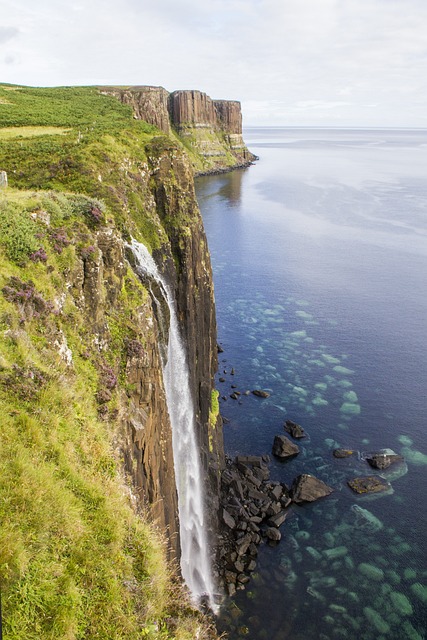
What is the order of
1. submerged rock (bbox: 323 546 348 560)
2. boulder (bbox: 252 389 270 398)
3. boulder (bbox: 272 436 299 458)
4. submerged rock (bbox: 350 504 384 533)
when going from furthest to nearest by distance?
boulder (bbox: 252 389 270 398) → boulder (bbox: 272 436 299 458) → submerged rock (bbox: 350 504 384 533) → submerged rock (bbox: 323 546 348 560)

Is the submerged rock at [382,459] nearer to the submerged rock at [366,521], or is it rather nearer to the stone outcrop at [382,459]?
the stone outcrop at [382,459]

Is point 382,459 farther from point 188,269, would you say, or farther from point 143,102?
point 143,102

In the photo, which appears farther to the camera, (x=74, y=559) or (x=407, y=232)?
(x=407, y=232)

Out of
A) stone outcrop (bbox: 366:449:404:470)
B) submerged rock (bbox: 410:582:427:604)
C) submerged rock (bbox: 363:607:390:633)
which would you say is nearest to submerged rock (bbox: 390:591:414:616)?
submerged rock (bbox: 410:582:427:604)

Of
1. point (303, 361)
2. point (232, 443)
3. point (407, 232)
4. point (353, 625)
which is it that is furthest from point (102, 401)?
point (407, 232)

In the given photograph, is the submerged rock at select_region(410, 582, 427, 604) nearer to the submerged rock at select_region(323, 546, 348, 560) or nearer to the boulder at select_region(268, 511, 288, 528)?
the submerged rock at select_region(323, 546, 348, 560)

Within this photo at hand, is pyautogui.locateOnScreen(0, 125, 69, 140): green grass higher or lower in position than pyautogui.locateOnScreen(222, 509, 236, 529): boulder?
higher

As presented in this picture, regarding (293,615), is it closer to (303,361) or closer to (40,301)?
(40,301)
